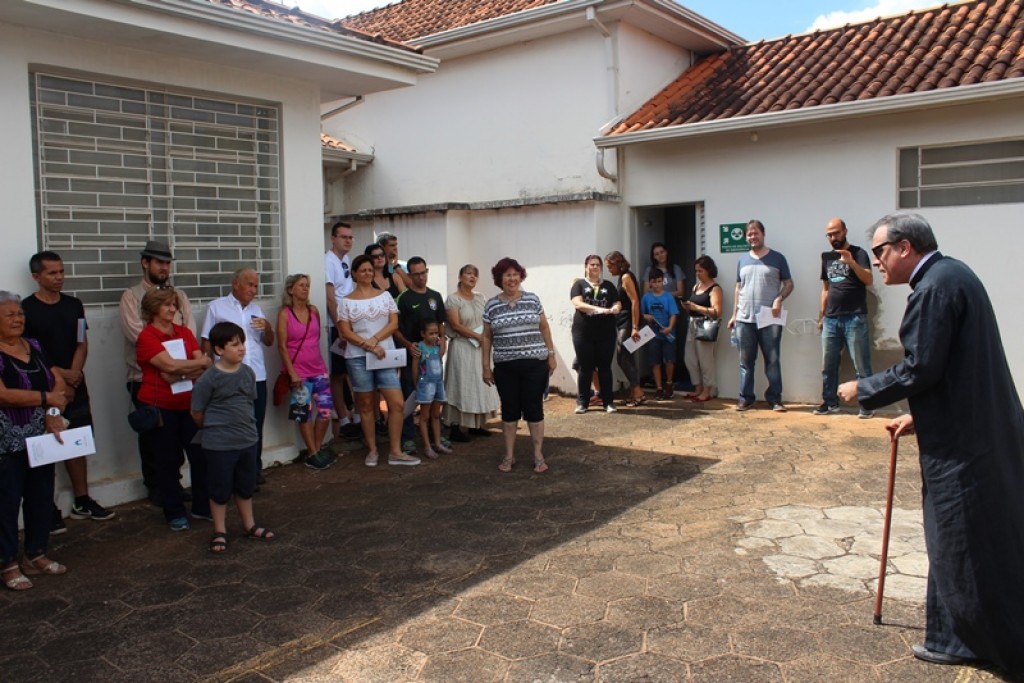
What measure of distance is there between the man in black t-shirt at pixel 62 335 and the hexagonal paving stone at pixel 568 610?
11.6ft

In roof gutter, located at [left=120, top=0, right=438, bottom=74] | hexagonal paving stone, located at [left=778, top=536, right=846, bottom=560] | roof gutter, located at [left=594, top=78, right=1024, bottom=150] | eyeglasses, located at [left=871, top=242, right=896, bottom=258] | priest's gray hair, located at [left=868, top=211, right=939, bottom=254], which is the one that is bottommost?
hexagonal paving stone, located at [left=778, top=536, right=846, bottom=560]

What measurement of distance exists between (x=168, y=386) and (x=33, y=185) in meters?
1.76

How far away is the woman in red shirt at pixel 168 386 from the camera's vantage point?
6043mm

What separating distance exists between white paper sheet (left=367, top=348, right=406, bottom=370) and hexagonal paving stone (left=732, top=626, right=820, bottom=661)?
4.23m

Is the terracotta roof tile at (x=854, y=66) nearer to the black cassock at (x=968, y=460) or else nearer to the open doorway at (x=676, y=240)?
the open doorway at (x=676, y=240)

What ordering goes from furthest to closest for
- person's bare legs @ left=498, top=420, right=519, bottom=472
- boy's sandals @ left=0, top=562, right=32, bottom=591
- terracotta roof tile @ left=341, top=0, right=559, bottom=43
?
terracotta roof tile @ left=341, top=0, right=559, bottom=43
person's bare legs @ left=498, top=420, right=519, bottom=472
boy's sandals @ left=0, top=562, right=32, bottom=591

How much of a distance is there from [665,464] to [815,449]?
1.50 meters

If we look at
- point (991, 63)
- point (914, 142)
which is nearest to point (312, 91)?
point (914, 142)

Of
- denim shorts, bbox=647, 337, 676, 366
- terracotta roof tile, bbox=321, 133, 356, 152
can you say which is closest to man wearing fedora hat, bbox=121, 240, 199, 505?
denim shorts, bbox=647, 337, 676, 366

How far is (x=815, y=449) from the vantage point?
7910mm

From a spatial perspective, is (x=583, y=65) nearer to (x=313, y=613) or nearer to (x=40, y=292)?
(x=40, y=292)

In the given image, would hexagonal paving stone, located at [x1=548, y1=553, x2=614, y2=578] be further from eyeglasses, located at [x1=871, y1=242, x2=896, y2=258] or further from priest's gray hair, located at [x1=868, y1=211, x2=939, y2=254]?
priest's gray hair, located at [x1=868, y1=211, x2=939, y2=254]

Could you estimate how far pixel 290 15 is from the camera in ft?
24.0

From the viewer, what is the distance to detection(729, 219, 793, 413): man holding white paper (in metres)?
9.77
